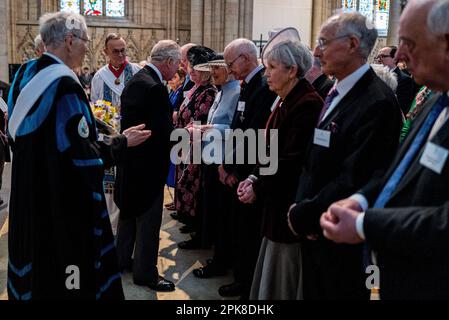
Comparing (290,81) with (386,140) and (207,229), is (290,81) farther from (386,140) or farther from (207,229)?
(207,229)

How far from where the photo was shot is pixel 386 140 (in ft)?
6.24

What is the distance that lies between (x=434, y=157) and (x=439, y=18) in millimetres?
392

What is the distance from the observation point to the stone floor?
10.8 feet

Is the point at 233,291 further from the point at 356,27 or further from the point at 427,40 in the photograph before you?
the point at 427,40

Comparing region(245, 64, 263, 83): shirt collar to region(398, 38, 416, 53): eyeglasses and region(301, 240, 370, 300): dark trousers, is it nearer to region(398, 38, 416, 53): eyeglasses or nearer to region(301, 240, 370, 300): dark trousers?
region(301, 240, 370, 300): dark trousers

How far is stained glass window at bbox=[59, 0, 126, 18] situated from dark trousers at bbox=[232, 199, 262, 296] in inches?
521

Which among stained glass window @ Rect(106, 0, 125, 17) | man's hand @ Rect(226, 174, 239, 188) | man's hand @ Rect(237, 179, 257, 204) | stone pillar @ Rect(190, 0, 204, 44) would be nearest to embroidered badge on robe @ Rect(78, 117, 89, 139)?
man's hand @ Rect(237, 179, 257, 204)

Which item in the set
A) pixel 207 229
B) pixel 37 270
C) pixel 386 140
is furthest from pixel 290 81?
pixel 207 229

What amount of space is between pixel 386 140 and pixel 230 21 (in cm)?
1283

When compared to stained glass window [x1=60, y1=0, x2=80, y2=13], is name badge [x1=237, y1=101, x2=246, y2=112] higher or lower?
lower

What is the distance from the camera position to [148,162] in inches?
128

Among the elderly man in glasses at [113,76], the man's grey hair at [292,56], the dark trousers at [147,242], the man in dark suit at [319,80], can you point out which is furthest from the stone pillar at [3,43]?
the man's grey hair at [292,56]

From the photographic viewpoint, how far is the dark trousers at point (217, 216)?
3.67 metres

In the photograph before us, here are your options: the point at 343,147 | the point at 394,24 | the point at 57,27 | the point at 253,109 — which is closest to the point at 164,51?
the point at 253,109
